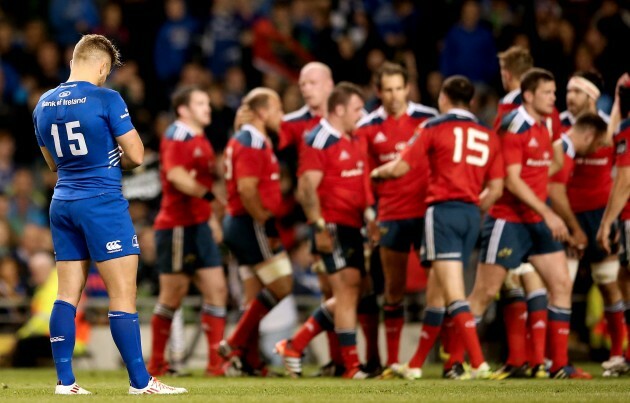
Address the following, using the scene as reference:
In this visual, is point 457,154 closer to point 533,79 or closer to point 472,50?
point 533,79

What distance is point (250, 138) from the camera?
11.9 metres

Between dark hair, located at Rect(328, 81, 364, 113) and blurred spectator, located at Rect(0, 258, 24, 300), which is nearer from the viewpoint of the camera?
dark hair, located at Rect(328, 81, 364, 113)

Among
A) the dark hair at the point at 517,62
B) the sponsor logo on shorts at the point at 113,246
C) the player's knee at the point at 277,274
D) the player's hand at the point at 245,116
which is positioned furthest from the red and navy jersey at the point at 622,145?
the sponsor logo on shorts at the point at 113,246

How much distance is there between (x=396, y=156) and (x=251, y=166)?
134 centimetres

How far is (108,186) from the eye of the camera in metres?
8.29

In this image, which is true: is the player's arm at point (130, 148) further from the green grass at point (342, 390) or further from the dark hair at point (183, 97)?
the dark hair at point (183, 97)

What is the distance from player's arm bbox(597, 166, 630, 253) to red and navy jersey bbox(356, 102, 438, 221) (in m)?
1.61

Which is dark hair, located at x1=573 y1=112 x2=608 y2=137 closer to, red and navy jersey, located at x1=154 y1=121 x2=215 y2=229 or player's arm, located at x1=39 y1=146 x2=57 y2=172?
red and navy jersey, located at x1=154 y1=121 x2=215 y2=229

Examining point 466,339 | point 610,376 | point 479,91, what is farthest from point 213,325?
point 479,91

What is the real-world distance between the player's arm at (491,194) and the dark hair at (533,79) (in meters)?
0.84

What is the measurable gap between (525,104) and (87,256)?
14.1 feet

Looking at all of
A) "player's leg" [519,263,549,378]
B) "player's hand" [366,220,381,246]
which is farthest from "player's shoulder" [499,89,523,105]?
"player's hand" [366,220,381,246]

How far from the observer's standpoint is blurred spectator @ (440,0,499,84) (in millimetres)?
16375

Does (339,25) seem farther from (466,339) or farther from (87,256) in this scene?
(87,256)
